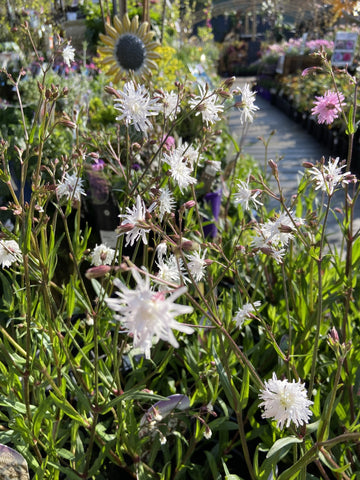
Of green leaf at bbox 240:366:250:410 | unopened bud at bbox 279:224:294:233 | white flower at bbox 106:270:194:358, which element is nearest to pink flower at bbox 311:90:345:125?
unopened bud at bbox 279:224:294:233

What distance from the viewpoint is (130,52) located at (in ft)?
4.48

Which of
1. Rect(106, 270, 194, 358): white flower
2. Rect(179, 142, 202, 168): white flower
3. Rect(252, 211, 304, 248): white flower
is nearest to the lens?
Rect(106, 270, 194, 358): white flower

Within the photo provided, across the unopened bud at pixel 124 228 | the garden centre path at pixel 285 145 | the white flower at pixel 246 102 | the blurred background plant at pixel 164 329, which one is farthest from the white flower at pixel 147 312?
the garden centre path at pixel 285 145

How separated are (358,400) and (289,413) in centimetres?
51

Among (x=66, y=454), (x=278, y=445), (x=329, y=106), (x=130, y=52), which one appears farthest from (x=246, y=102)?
(x=66, y=454)

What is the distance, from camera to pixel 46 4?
3.69 metres

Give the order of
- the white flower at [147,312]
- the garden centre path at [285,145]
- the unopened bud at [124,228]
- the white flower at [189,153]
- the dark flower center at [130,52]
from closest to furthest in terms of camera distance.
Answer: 1. the white flower at [147,312]
2. the unopened bud at [124,228]
3. the white flower at [189,153]
4. the dark flower center at [130,52]
5. the garden centre path at [285,145]

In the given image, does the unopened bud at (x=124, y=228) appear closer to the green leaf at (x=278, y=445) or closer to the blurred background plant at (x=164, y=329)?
the blurred background plant at (x=164, y=329)

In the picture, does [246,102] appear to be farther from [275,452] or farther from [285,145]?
[285,145]

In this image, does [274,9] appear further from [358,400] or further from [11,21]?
[358,400]

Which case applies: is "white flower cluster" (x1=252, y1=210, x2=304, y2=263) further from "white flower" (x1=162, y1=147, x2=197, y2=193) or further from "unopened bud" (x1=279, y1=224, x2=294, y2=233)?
"white flower" (x1=162, y1=147, x2=197, y2=193)

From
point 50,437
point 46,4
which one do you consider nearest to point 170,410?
point 50,437

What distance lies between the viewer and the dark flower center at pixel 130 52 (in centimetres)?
136

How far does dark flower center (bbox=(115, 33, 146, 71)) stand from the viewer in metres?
1.36
